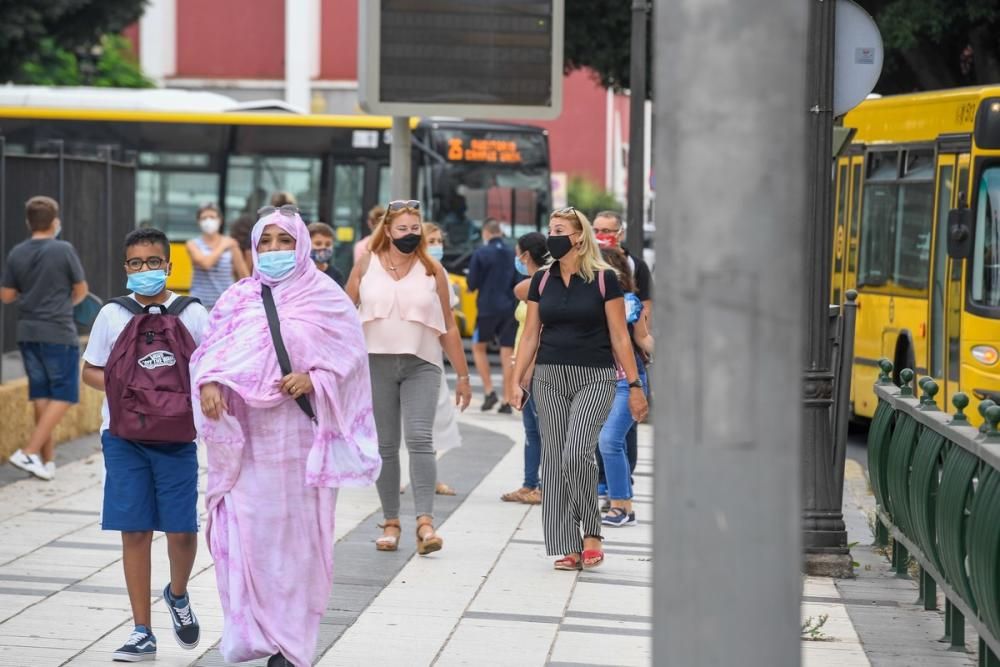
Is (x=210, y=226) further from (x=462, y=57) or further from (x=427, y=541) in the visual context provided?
(x=427, y=541)

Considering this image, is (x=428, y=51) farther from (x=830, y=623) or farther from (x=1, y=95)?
(x=1, y=95)

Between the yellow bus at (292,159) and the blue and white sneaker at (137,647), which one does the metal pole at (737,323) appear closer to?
the blue and white sneaker at (137,647)

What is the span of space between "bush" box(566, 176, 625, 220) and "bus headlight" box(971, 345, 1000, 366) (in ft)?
103

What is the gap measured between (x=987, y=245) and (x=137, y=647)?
27.2ft

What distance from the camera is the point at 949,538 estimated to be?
6.23 metres

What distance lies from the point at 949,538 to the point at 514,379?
2837mm

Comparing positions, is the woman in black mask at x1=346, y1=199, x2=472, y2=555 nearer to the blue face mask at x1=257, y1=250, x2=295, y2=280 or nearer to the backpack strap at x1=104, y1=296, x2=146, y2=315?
the backpack strap at x1=104, y1=296, x2=146, y2=315

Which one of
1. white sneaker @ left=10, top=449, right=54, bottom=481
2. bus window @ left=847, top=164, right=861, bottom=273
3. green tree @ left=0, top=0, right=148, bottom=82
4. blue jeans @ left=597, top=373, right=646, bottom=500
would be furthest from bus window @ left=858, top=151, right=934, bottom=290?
green tree @ left=0, top=0, right=148, bottom=82

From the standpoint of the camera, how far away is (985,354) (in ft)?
41.4

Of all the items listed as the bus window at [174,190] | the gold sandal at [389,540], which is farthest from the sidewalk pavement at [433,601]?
the bus window at [174,190]

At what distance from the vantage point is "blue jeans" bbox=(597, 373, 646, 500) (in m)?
9.47

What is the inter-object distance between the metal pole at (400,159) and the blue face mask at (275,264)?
16.5 feet

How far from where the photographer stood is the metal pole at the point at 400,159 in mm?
11336

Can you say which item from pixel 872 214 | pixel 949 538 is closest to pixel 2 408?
pixel 949 538
